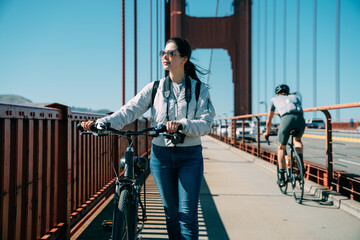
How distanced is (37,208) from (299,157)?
2775 millimetres

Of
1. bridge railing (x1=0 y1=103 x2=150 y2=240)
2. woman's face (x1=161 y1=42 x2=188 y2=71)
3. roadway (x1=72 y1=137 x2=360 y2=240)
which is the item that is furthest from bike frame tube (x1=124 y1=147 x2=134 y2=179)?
roadway (x1=72 y1=137 x2=360 y2=240)

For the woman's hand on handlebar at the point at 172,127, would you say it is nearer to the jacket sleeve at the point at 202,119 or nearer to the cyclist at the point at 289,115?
the jacket sleeve at the point at 202,119

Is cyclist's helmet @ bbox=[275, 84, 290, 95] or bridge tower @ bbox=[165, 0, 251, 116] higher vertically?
bridge tower @ bbox=[165, 0, 251, 116]

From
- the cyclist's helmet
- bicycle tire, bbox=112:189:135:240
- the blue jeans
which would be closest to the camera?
bicycle tire, bbox=112:189:135:240

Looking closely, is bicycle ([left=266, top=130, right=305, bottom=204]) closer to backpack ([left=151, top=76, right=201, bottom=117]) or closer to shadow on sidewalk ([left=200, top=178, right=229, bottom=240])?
shadow on sidewalk ([left=200, top=178, right=229, bottom=240])

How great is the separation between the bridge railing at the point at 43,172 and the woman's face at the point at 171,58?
0.55m

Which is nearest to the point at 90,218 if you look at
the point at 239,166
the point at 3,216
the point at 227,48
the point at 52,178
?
the point at 52,178

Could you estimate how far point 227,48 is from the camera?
72.2ft

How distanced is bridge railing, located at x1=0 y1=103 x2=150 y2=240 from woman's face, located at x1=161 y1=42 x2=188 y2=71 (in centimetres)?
55

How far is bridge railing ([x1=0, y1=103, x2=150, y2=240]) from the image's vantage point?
1.52 meters

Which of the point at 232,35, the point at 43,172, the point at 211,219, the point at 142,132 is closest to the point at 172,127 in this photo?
the point at 142,132

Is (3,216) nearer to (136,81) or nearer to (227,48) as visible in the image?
(136,81)

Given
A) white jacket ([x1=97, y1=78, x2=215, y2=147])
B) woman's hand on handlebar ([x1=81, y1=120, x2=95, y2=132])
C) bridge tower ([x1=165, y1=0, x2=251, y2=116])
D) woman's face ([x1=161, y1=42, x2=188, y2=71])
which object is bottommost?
woman's hand on handlebar ([x1=81, y1=120, x2=95, y2=132])

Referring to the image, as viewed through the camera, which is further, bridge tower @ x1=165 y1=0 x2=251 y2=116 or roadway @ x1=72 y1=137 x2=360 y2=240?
bridge tower @ x1=165 y1=0 x2=251 y2=116
